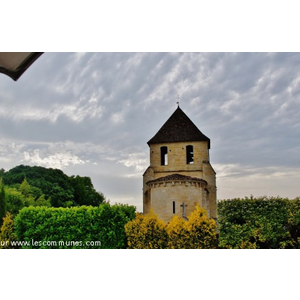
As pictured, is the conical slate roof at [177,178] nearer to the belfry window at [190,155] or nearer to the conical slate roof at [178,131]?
the belfry window at [190,155]

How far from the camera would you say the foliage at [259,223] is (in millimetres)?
10328

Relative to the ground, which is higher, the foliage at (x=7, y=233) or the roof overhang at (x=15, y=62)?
the roof overhang at (x=15, y=62)

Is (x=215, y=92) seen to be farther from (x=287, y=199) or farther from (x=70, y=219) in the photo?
(x=70, y=219)

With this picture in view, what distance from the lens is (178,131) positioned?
11.0 metres

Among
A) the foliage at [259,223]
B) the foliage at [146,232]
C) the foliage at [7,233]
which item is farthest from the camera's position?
the foliage at [146,232]

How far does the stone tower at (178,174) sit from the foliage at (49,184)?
1.66 m

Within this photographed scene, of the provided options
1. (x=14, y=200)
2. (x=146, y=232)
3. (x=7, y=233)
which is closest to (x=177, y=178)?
(x=146, y=232)

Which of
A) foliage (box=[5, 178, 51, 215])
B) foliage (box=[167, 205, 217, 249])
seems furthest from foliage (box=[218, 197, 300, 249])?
foliage (box=[5, 178, 51, 215])

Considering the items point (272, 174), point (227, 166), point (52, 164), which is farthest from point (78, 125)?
point (272, 174)

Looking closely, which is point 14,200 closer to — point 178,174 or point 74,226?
point 74,226

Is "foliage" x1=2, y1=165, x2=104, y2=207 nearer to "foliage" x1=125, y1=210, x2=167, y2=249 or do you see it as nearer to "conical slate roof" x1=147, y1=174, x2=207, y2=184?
"foliage" x1=125, y1=210, x2=167, y2=249

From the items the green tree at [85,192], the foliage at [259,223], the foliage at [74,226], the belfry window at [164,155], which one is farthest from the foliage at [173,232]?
the belfry window at [164,155]

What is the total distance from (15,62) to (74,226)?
5748mm

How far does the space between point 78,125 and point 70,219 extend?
2.82 m
